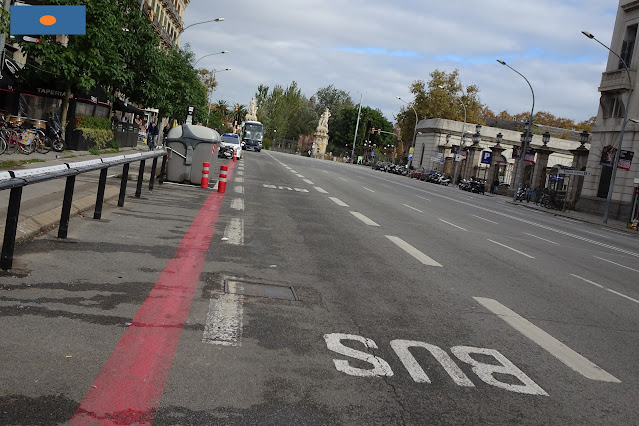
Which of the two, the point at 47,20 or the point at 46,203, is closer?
the point at 47,20

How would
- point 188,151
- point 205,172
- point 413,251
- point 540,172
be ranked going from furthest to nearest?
point 540,172 < point 188,151 < point 205,172 < point 413,251

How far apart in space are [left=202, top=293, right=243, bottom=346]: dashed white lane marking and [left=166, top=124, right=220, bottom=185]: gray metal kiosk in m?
12.9

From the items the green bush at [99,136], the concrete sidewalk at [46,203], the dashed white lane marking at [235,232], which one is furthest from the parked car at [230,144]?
the dashed white lane marking at [235,232]

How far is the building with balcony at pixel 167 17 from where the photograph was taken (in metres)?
63.8

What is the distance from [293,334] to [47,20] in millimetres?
4083

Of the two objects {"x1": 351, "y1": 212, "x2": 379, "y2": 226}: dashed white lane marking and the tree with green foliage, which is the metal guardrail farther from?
the tree with green foliage

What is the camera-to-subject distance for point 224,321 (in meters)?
5.99

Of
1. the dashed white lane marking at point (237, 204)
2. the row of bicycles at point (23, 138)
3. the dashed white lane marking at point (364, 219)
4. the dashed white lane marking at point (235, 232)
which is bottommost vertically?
the dashed white lane marking at point (235, 232)

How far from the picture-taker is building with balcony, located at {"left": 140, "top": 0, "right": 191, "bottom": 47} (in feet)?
209

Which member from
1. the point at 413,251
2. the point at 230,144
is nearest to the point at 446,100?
the point at 230,144

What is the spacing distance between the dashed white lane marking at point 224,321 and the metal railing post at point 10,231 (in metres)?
1.98

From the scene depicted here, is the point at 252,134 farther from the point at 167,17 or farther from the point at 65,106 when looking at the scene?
the point at 65,106

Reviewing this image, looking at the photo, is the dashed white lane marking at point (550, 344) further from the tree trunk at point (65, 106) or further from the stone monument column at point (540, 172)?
the stone monument column at point (540, 172)

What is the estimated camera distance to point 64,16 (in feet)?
23.3
